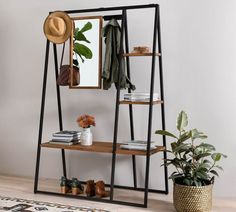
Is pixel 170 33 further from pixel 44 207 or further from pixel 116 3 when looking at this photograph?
pixel 44 207

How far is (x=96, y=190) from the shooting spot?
3717mm

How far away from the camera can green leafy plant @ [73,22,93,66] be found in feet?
12.5

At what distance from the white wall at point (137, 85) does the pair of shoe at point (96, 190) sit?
0.36 meters

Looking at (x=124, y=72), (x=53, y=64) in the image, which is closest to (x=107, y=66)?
(x=124, y=72)

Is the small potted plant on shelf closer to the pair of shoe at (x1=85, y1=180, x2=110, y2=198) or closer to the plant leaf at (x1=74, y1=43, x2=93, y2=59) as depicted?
A: the pair of shoe at (x1=85, y1=180, x2=110, y2=198)

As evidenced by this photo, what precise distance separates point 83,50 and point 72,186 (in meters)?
1.23

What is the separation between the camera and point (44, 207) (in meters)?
3.37

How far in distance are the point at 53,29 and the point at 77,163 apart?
139 centimetres

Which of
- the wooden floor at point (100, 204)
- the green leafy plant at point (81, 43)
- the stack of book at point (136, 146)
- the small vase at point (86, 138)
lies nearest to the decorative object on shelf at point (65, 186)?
the wooden floor at point (100, 204)

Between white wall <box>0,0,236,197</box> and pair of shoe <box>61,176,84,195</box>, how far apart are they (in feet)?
1.29

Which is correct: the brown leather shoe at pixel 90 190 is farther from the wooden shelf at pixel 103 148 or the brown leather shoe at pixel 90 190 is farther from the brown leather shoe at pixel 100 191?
the wooden shelf at pixel 103 148

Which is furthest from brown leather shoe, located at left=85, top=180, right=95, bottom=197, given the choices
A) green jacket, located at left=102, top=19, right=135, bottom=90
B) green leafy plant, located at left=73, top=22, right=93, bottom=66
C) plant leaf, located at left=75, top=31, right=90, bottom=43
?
plant leaf, located at left=75, top=31, right=90, bottom=43

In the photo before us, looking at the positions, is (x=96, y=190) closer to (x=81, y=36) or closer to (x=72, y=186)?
(x=72, y=186)

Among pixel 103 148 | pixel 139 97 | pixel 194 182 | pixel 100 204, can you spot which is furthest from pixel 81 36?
pixel 194 182
